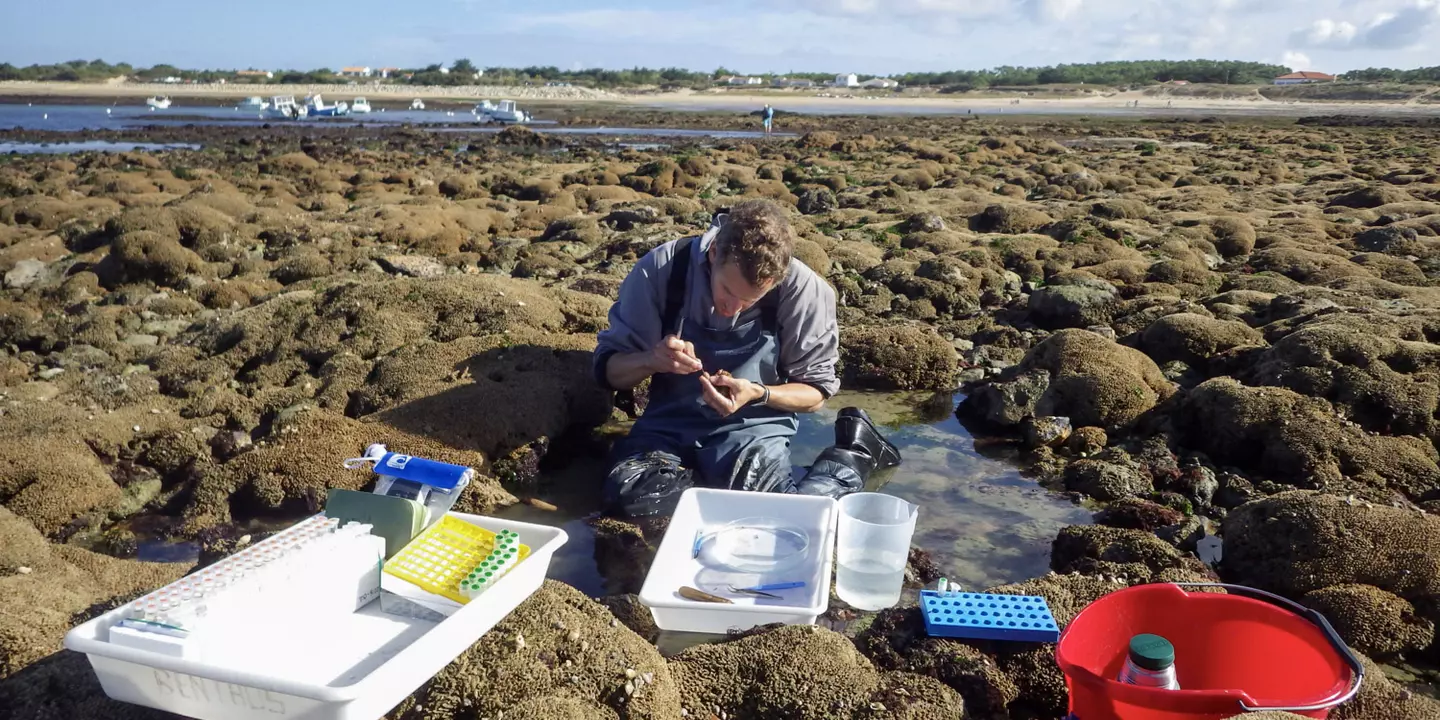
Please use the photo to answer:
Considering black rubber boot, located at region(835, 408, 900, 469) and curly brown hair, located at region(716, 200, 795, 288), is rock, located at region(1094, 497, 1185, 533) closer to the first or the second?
black rubber boot, located at region(835, 408, 900, 469)

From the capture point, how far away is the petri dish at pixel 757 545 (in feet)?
15.3

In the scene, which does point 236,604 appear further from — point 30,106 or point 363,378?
point 30,106

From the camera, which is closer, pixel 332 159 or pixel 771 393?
pixel 771 393

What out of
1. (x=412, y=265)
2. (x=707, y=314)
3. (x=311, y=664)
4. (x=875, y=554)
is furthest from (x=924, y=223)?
(x=311, y=664)

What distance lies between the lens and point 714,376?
5738mm

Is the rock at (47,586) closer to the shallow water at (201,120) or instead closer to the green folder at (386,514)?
the green folder at (386,514)

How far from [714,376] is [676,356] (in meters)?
0.31

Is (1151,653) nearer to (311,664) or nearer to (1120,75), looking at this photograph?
(311,664)

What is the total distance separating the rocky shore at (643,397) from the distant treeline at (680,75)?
106m

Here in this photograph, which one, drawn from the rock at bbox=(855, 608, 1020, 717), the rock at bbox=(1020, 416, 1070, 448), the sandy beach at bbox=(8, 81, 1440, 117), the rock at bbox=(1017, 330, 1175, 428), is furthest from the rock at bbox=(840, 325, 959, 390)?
the sandy beach at bbox=(8, 81, 1440, 117)

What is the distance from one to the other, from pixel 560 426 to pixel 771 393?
1.74m

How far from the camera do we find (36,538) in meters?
4.86

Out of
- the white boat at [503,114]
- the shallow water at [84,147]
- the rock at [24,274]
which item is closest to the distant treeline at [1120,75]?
the white boat at [503,114]

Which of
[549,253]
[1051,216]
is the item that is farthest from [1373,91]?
[549,253]
